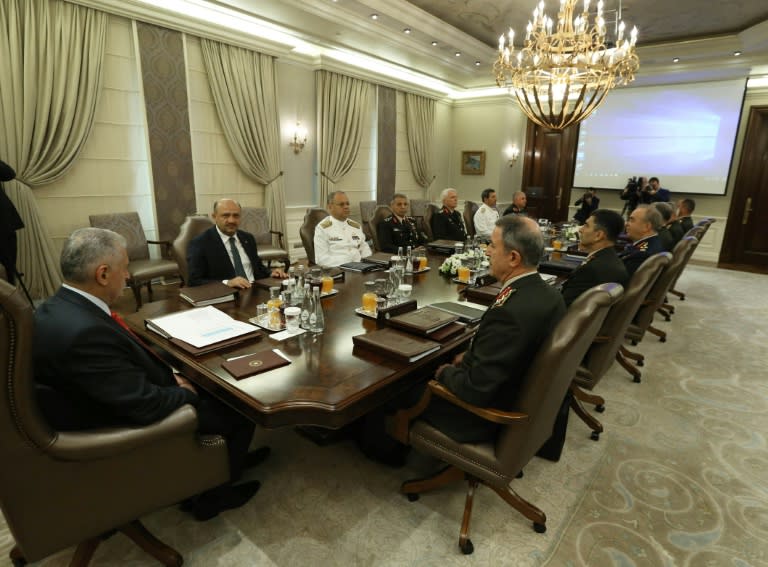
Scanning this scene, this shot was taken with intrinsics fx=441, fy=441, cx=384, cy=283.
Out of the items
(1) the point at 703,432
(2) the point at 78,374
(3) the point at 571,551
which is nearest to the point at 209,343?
(2) the point at 78,374

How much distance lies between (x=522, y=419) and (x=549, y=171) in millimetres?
8530

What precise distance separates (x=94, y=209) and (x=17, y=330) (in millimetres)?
3952

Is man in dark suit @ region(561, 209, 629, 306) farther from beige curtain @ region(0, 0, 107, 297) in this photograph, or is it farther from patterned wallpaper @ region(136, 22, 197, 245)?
beige curtain @ region(0, 0, 107, 297)

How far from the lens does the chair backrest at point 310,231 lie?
13.7ft

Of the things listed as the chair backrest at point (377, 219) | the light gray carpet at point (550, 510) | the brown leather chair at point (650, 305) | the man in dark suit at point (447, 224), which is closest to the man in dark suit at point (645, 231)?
the brown leather chair at point (650, 305)

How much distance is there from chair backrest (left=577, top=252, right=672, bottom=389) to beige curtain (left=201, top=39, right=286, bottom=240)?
441 cm

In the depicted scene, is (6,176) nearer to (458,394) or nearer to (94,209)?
(94,209)

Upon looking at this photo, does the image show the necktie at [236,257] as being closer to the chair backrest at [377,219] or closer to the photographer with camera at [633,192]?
the chair backrest at [377,219]

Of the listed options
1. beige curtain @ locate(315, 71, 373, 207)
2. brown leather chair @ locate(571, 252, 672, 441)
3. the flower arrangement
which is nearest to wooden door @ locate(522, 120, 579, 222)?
beige curtain @ locate(315, 71, 373, 207)

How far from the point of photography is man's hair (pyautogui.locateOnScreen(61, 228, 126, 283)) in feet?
4.52

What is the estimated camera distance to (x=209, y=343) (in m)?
1.74

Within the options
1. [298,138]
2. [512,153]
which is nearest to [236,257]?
[298,138]

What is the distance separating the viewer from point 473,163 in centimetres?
874

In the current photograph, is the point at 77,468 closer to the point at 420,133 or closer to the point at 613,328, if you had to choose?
the point at 613,328
